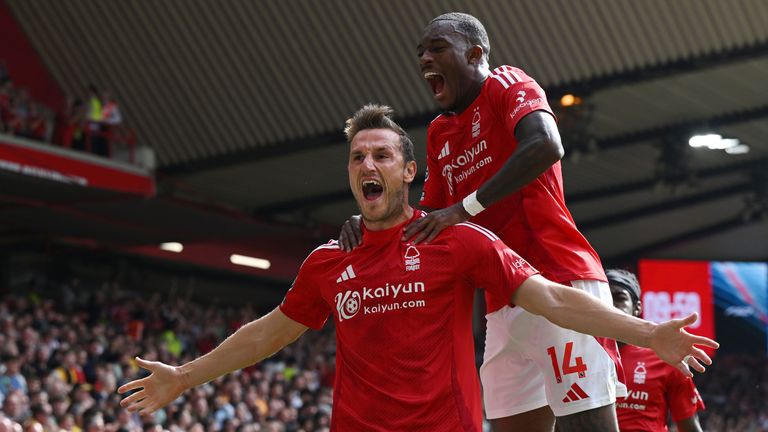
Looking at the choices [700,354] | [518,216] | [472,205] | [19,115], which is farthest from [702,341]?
[19,115]

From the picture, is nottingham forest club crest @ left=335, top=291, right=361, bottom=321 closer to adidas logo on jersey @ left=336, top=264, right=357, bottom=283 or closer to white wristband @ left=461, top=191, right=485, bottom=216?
adidas logo on jersey @ left=336, top=264, right=357, bottom=283

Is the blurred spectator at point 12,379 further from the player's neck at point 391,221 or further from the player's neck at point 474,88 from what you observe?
the player's neck at point 391,221

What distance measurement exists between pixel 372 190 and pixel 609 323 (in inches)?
47.7

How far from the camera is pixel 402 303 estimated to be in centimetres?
488

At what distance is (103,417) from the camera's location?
15359mm

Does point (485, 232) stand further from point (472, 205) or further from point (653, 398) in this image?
point (653, 398)

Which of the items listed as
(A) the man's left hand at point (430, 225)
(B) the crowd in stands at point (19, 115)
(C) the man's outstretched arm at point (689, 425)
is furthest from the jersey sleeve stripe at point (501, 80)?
(B) the crowd in stands at point (19, 115)

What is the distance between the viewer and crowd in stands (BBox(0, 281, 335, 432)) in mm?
15641

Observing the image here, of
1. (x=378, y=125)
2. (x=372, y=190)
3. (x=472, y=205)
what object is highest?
(x=378, y=125)

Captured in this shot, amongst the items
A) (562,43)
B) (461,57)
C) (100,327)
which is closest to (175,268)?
(100,327)

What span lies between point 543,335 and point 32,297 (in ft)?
65.2

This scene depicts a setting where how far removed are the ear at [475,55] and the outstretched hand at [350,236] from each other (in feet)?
3.41

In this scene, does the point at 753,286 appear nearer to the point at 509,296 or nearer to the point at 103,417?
the point at 103,417

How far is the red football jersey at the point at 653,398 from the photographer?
27.1 ft
